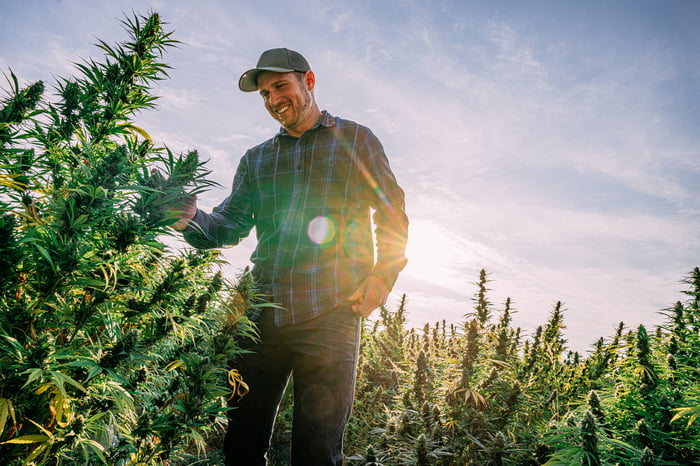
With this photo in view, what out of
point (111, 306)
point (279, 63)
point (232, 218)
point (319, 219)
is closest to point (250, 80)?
point (279, 63)

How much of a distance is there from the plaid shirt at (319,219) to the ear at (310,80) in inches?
9.5

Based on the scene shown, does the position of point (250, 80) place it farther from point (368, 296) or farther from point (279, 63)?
point (368, 296)

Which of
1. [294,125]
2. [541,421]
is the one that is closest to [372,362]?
[541,421]

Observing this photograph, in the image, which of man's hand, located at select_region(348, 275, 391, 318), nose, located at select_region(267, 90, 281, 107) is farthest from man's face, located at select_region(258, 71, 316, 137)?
man's hand, located at select_region(348, 275, 391, 318)

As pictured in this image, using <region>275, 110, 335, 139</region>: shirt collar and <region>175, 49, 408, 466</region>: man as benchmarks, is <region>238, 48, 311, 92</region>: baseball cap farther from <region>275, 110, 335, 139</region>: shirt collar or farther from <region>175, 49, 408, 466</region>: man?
<region>275, 110, 335, 139</region>: shirt collar

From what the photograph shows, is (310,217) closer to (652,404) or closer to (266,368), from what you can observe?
(266,368)

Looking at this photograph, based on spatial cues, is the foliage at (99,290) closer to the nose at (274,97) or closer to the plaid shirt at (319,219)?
the plaid shirt at (319,219)

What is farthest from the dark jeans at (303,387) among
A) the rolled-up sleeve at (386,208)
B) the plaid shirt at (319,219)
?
the rolled-up sleeve at (386,208)

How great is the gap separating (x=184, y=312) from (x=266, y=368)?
90 cm

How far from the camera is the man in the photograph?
6.27 feet

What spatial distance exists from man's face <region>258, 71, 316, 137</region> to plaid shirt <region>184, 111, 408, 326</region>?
0.39ft

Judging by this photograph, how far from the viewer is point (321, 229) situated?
7.23 ft

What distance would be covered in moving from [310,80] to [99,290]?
6.40 ft

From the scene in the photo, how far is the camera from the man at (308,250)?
1912 millimetres
